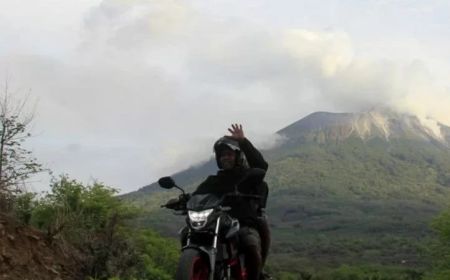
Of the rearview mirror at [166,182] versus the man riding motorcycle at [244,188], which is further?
the man riding motorcycle at [244,188]

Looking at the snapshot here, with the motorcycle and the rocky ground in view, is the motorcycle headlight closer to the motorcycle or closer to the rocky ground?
the motorcycle

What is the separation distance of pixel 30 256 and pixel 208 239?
316 centimetres

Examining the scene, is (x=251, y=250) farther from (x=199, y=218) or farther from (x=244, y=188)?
(x=199, y=218)

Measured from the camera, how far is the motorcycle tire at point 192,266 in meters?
5.93

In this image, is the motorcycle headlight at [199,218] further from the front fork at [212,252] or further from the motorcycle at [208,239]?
the front fork at [212,252]

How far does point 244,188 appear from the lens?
23.6 feet

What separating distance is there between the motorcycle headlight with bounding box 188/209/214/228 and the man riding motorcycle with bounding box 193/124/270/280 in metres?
0.60

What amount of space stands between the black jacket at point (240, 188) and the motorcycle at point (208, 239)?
0.09 meters

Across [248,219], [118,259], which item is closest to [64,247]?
[118,259]

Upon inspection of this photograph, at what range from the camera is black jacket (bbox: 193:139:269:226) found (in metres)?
6.93

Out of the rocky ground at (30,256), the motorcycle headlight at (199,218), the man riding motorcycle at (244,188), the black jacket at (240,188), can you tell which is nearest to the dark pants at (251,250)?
the man riding motorcycle at (244,188)

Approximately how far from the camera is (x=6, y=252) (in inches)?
316

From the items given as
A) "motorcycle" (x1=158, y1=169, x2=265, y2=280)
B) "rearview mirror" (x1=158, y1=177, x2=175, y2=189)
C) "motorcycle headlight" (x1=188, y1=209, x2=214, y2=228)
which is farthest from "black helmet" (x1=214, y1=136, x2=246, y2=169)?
"motorcycle headlight" (x1=188, y1=209, x2=214, y2=228)

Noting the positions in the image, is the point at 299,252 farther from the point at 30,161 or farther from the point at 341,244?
the point at 30,161
